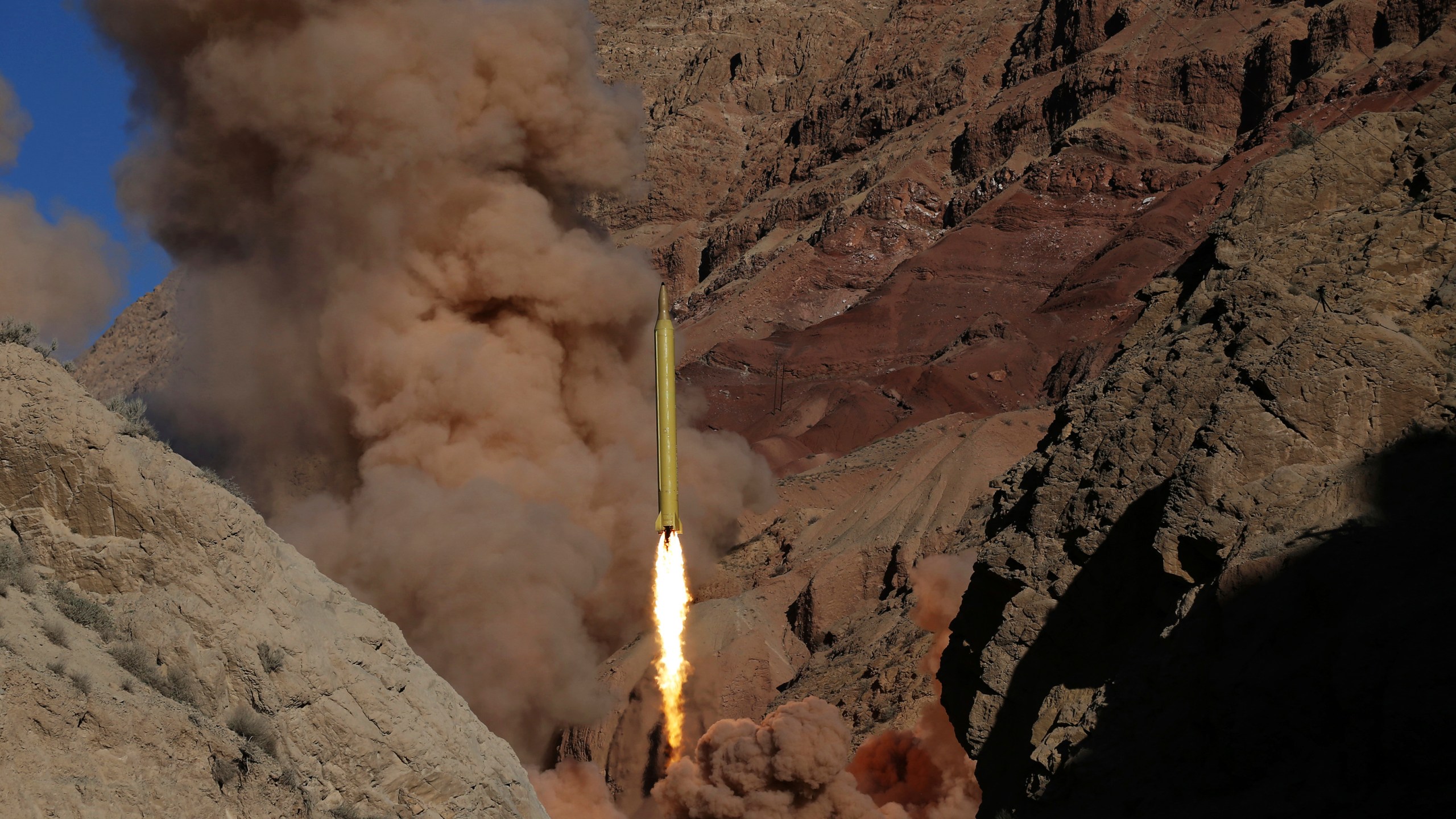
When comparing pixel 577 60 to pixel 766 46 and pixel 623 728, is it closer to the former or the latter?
pixel 623 728

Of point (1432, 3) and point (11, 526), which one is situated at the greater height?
point (1432, 3)

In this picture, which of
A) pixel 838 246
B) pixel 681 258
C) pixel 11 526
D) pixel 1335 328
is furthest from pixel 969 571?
pixel 681 258

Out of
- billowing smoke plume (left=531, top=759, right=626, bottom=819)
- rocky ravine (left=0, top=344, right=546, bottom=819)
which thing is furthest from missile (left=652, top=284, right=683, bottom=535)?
rocky ravine (left=0, top=344, right=546, bottom=819)

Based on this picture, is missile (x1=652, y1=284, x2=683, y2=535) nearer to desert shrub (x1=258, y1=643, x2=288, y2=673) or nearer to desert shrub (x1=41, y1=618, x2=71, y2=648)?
desert shrub (x1=258, y1=643, x2=288, y2=673)

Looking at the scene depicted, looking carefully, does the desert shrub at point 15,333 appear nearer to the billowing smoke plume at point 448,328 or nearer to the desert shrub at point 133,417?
the desert shrub at point 133,417

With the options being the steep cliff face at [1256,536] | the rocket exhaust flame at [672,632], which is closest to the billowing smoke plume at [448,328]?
the rocket exhaust flame at [672,632]

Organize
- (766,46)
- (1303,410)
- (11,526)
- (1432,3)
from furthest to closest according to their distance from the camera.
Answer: (766,46), (1432,3), (1303,410), (11,526)
